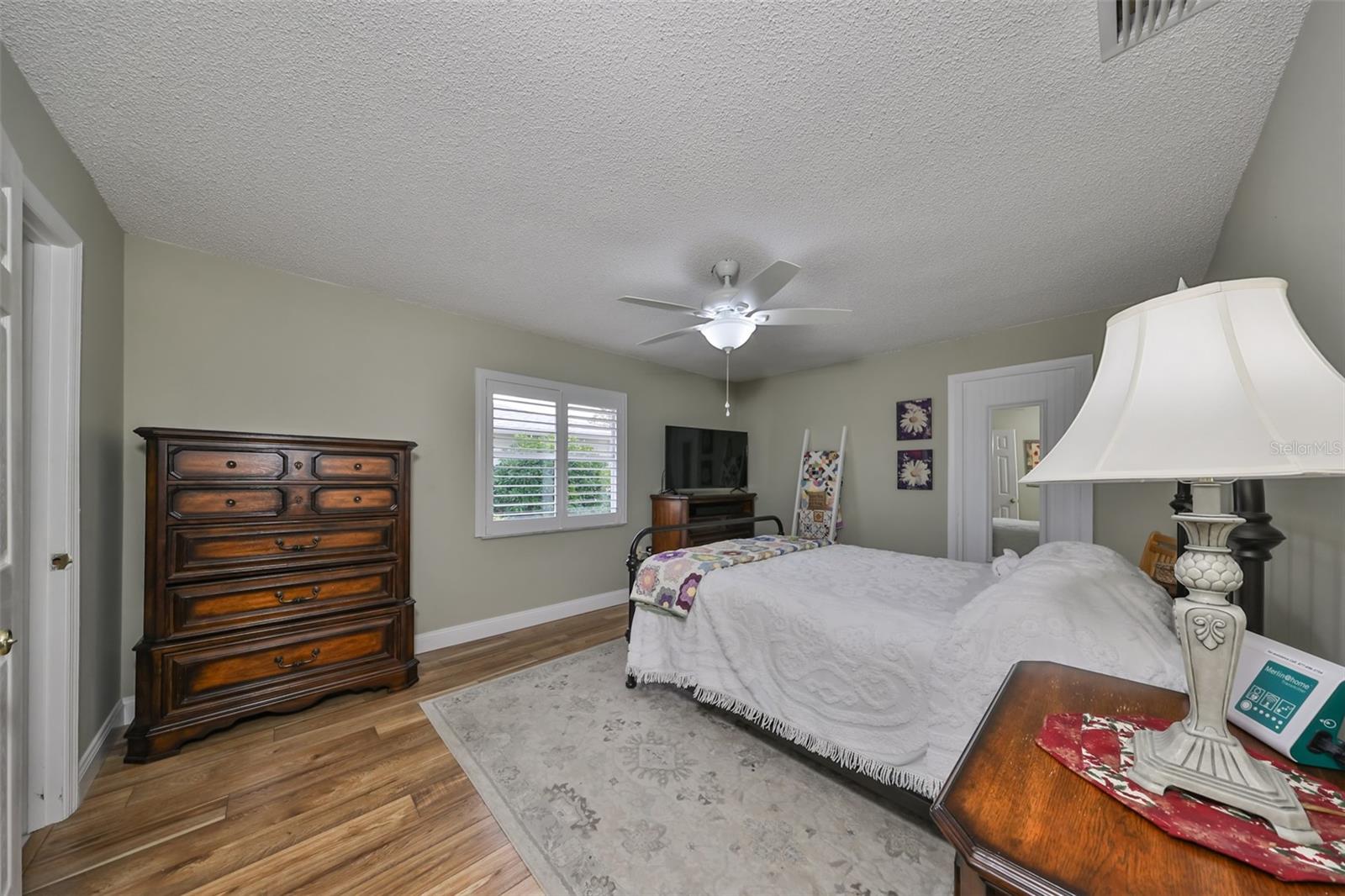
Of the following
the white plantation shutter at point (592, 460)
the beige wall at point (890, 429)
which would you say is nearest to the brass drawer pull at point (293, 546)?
the white plantation shutter at point (592, 460)

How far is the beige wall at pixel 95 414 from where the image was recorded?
1675 mm

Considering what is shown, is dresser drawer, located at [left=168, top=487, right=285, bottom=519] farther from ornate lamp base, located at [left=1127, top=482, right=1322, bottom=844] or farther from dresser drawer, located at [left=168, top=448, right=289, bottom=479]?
ornate lamp base, located at [left=1127, top=482, right=1322, bottom=844]

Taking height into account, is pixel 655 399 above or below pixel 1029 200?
below

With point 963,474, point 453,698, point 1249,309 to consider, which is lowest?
point 453,698

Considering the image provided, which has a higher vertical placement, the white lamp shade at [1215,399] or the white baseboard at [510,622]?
the white lamp shade at [1215,399]

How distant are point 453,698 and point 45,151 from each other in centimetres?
269

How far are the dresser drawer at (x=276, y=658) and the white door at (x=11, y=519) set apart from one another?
39.7 inches

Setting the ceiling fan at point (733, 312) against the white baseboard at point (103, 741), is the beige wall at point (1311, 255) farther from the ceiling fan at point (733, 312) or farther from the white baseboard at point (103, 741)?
the white baseboard at point (103, 741)

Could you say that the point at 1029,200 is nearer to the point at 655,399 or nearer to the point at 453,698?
the point at 655,399

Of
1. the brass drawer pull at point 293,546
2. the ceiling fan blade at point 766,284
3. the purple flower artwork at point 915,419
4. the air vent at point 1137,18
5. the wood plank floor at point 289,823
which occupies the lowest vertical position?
the wood plank floor at point 289,823

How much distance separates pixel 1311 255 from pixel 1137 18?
2.38 ft

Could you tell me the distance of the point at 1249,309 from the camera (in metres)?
Answer: 0.66

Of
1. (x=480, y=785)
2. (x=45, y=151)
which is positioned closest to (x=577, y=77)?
Answer: (x=45, y=151)

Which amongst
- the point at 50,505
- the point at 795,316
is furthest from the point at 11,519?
the point at 795,316
